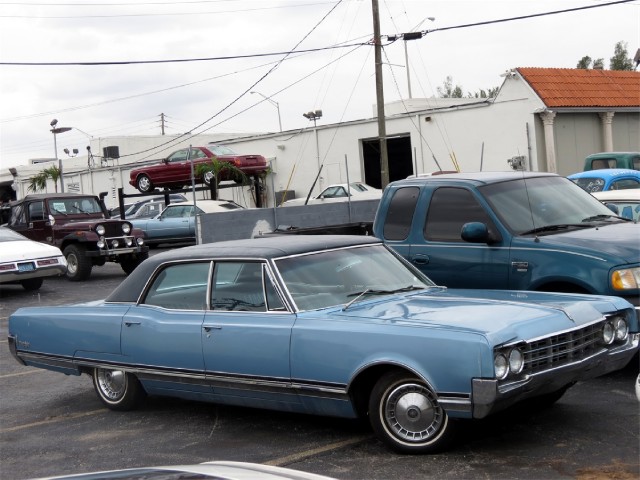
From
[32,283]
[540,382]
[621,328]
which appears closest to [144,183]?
[32,283]

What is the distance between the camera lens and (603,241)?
7.93m

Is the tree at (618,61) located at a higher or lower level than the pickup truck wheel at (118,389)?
higher

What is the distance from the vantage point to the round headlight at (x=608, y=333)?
649cm

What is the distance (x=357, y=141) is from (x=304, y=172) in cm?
366

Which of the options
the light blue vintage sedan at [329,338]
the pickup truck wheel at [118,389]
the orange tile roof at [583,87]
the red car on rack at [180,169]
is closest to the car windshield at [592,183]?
the light blue vintage sedan at [329,338]

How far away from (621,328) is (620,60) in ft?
248

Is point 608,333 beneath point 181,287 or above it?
beneath

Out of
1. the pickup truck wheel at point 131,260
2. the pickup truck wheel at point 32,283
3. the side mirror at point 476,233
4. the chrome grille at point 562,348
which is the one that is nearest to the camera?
the chrome grille at point 562,348

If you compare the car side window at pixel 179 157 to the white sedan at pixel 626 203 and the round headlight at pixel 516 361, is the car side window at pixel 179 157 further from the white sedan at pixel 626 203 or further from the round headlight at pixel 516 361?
the round headlight at pixel 516 361

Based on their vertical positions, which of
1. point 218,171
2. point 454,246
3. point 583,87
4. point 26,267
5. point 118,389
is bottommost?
point 118,389

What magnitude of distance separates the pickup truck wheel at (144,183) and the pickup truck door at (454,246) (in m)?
21.9

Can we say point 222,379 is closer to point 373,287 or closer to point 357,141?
point 373,287

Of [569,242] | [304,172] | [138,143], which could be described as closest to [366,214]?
[569,242]

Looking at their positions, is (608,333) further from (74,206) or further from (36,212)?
(74,206)
